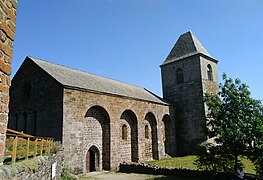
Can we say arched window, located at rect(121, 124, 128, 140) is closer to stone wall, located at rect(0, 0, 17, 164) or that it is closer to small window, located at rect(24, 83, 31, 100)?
small window, located at rect(24, 83, 31, 100)

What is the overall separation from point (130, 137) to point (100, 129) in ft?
12.6

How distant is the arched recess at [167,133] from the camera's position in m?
25.5

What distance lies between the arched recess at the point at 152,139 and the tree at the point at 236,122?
36.5ft

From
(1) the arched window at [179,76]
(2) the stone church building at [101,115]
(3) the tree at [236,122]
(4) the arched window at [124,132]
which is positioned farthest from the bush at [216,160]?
A: (1) the arched window at [179,76]

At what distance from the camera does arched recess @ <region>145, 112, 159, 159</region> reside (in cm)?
2277

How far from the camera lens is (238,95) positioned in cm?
1205

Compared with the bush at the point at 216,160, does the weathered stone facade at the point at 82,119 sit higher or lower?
higher

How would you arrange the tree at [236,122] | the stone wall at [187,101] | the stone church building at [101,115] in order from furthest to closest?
the stone wall at [187,101], the stone church building at [101,115], the tree at [236,122]

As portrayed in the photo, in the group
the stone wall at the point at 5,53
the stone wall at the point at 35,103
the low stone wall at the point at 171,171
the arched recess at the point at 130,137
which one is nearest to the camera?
the stone wall at the point at 5,53

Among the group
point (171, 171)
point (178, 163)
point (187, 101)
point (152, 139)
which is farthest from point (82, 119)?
point (187, 101)

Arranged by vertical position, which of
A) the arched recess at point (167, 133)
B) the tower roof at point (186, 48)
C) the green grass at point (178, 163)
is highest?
the tower roof at point (186, 48)

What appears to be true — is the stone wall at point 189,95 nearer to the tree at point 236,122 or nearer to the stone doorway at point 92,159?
the stone doorway at point 92,159

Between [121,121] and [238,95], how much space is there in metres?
11.1

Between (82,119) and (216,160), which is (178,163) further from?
(82,119)
